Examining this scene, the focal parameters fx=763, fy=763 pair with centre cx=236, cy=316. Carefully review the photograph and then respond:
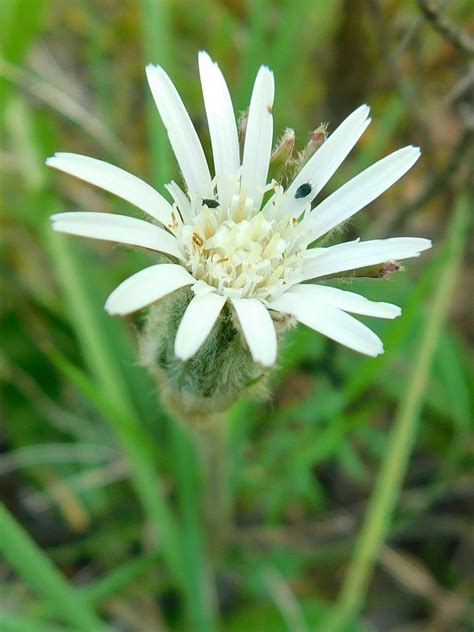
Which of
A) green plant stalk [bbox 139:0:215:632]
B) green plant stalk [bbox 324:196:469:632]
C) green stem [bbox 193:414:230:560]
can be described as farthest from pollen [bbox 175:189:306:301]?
green plant stalk [bbox 139:0:215:632]

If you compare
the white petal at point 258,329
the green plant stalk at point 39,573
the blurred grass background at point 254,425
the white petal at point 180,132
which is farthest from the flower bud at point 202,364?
the blurred grass background at point 254,425

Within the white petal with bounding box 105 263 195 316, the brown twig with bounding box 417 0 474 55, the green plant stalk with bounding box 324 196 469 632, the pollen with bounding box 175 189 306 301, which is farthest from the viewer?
the green plant stalk with bounding box 324 196 469 632

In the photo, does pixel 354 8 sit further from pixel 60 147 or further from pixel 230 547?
pixel 230 547

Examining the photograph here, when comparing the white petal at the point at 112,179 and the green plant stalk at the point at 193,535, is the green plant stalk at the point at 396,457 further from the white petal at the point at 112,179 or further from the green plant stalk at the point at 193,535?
the white petal at the point at 112,179

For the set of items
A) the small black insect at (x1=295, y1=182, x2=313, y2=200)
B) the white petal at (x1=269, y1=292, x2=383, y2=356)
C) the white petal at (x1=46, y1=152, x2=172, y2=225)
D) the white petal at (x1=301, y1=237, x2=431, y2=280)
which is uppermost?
the white petal at (x1=46, y1=152, x2=172, y2=225)

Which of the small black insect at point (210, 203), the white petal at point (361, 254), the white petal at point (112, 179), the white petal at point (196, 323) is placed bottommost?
the white petal at point (361, 254)

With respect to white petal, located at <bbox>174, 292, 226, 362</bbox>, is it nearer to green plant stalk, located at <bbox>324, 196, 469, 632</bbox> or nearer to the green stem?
the green stem

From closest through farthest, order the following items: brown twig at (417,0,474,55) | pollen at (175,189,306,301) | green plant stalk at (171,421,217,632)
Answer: pollen at (175,189,306,301)
brown twig at (417,0,474,55)
green plant stalk at (171,421,217,632)
